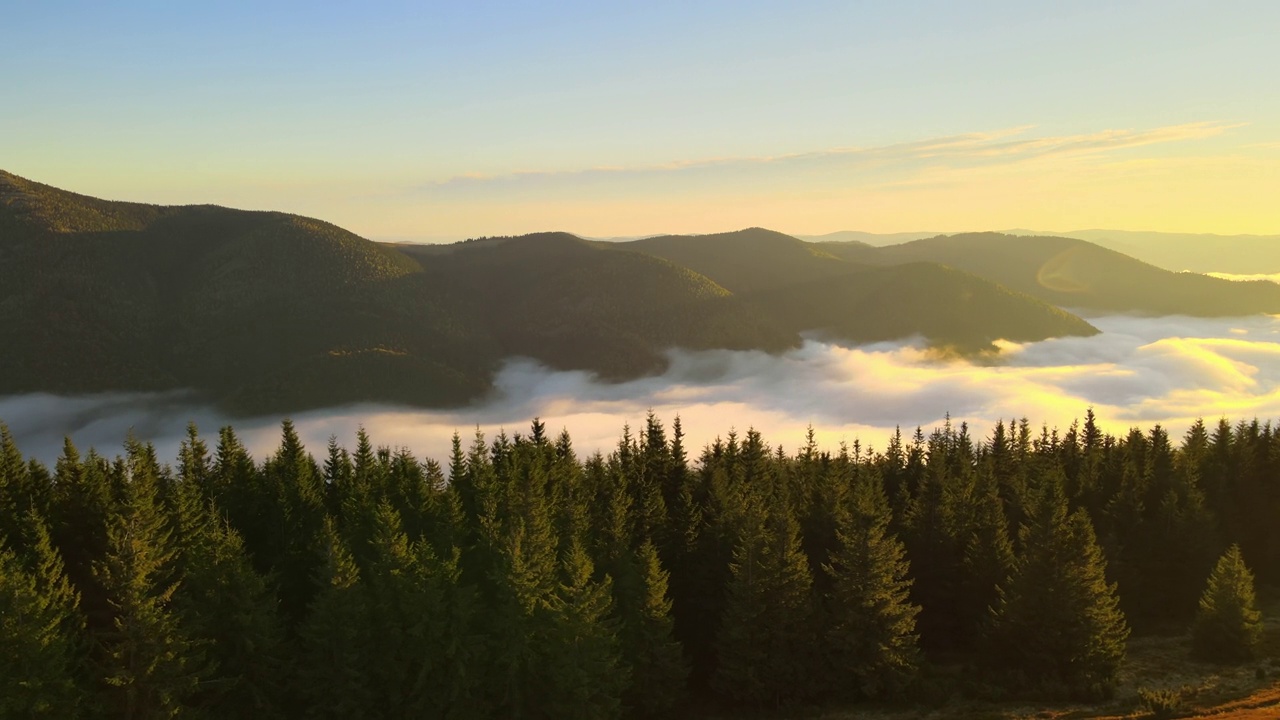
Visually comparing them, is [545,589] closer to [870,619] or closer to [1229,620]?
[870,619]

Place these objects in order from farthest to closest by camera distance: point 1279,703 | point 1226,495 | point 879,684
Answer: point 1226,495, point 879,684, point 1279,703

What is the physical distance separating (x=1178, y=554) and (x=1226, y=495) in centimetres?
1453

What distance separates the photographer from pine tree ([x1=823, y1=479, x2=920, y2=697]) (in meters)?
44.5

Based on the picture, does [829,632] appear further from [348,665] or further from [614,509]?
[348,665]

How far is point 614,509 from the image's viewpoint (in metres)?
48.6

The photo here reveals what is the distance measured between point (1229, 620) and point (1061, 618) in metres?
13.0

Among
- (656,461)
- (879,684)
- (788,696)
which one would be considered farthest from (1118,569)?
(656,461)

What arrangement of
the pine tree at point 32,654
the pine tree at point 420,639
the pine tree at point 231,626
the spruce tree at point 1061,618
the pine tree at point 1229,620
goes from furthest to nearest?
the pine tree at point 1229,620
the spruce tree at point 1061,618
the pine tree at point 420,639
the pine tree at point 231,626
the pine tree at point 32,654

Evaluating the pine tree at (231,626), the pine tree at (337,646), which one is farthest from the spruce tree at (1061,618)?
the pine tree at (231,626)

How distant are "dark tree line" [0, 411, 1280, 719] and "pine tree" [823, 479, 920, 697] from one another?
123 millimetres

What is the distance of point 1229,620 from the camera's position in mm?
48906

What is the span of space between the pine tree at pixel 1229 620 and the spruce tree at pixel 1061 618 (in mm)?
7521

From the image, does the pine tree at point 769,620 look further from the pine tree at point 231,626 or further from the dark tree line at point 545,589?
the pine tree at point 231,626

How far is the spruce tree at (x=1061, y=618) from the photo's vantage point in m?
44.3
